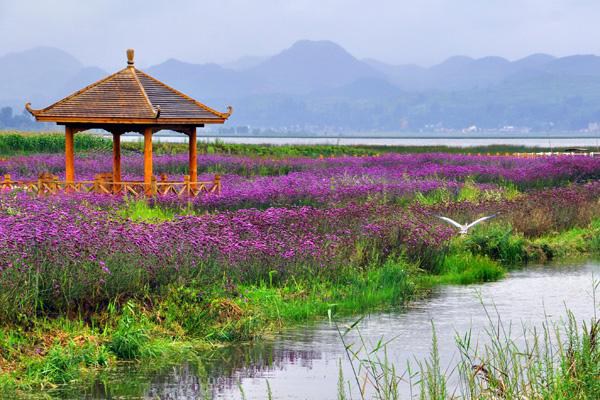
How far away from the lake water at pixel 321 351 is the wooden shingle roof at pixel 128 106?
37.6 feet

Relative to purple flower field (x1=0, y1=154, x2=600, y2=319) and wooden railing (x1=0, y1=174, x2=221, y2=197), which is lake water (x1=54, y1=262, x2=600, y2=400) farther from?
wooden railing (x1=0, y1=174, x2=221, y2=197)

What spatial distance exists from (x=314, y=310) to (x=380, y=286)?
7.20ft

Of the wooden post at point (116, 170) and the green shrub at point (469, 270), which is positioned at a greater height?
the wooden post at point (116, 170)

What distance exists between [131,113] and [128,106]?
0.37 meters

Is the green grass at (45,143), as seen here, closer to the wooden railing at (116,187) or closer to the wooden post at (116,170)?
the wooden post at (116,170)

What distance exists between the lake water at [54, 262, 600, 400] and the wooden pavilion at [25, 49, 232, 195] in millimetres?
11324

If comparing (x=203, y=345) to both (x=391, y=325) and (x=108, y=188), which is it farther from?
(x=108, y=188)

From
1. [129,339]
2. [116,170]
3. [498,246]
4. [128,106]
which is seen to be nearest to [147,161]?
[116,170]

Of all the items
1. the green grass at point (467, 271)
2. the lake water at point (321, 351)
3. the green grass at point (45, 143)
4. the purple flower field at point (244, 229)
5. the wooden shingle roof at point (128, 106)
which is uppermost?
the wooden shingle roof at point (128, 106)

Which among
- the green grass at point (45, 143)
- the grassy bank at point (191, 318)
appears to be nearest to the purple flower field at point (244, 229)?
the grassy bank at point (191, 318)

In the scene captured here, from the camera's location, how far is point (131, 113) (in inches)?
1091

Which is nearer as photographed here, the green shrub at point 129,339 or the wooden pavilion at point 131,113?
the green shrub at point 129,339

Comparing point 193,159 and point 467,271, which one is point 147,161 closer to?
point 193,159

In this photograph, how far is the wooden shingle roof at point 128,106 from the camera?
90.6 ft
